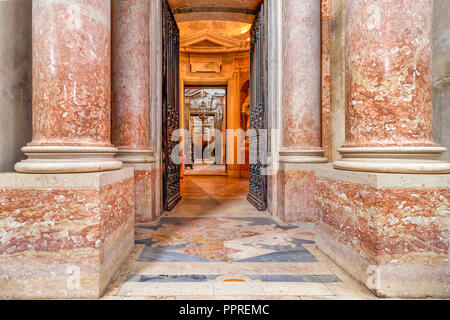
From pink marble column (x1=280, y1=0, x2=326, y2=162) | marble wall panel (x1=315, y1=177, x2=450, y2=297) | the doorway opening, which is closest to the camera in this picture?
marble wall panel (x1=315, y1=177, x2=450, y2=297)

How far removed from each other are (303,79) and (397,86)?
6.57 ft

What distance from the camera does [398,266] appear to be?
174 cm

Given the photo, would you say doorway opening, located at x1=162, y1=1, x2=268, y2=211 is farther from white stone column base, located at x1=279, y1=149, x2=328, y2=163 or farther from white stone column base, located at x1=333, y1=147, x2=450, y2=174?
white stone column base, located at x1=333, y1=147, x2=450, y2=174

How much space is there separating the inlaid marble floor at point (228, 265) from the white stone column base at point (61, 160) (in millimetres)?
940

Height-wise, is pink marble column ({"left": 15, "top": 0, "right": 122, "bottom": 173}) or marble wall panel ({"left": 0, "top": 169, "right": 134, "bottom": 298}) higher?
pink marble column ({"left": 15, "top": 0, "right": 122, "bottom": 173})

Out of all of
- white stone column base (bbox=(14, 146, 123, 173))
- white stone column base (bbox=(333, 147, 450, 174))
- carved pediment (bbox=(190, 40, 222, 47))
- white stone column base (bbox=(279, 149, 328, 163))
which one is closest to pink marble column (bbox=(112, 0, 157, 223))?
white stone column base (bbox=(14, 146, 123, 173))

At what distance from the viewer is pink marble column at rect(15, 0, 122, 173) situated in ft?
6.30

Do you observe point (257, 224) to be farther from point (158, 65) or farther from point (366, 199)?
point (158, 65)

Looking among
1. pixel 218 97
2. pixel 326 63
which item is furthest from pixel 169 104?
pixel 218 97

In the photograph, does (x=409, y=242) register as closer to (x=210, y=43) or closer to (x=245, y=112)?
(x=210, y=43)

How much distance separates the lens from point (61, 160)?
190 cm

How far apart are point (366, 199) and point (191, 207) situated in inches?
141
